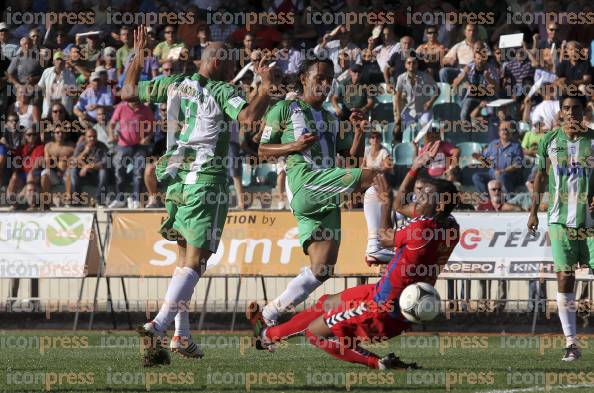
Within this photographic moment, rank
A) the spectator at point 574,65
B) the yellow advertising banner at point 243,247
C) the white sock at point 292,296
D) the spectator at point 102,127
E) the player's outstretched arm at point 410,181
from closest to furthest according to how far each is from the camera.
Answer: the player's outstretched arm at point 410,181 < the white sock at point 292,296 < the yellow advertising banner at point 243,247 < the spectator at point 574,65 < the spectator at point 102,127

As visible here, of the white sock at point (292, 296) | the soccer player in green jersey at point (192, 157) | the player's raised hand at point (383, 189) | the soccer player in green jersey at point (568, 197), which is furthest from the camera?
the soccer player in green jersey at point (568, 197)

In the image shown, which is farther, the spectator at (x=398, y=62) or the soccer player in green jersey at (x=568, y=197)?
the spectator at (x=398, y=62)

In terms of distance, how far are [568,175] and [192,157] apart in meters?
4.21

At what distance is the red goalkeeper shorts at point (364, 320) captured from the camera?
1023cm

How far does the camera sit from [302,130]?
1185 centimetres

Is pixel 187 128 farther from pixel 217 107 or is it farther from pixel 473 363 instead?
pixel 473 363

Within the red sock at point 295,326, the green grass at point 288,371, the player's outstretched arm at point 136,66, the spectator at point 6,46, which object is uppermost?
the spectator at point 6,46

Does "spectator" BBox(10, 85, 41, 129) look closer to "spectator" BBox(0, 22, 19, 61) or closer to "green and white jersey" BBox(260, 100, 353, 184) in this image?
"spectator" BBox(0, 22, 19, 61)

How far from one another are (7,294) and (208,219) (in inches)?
368

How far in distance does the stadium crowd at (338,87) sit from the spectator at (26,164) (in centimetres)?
3

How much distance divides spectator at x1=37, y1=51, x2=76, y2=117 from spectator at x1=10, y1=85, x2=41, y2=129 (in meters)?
0.23

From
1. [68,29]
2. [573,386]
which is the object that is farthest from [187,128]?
[68,29]

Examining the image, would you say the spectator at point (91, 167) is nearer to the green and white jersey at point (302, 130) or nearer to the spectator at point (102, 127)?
the spectator at point (102, 127)

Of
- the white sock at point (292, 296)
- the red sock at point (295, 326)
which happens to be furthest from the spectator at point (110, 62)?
the red sock at point (295, 326)
